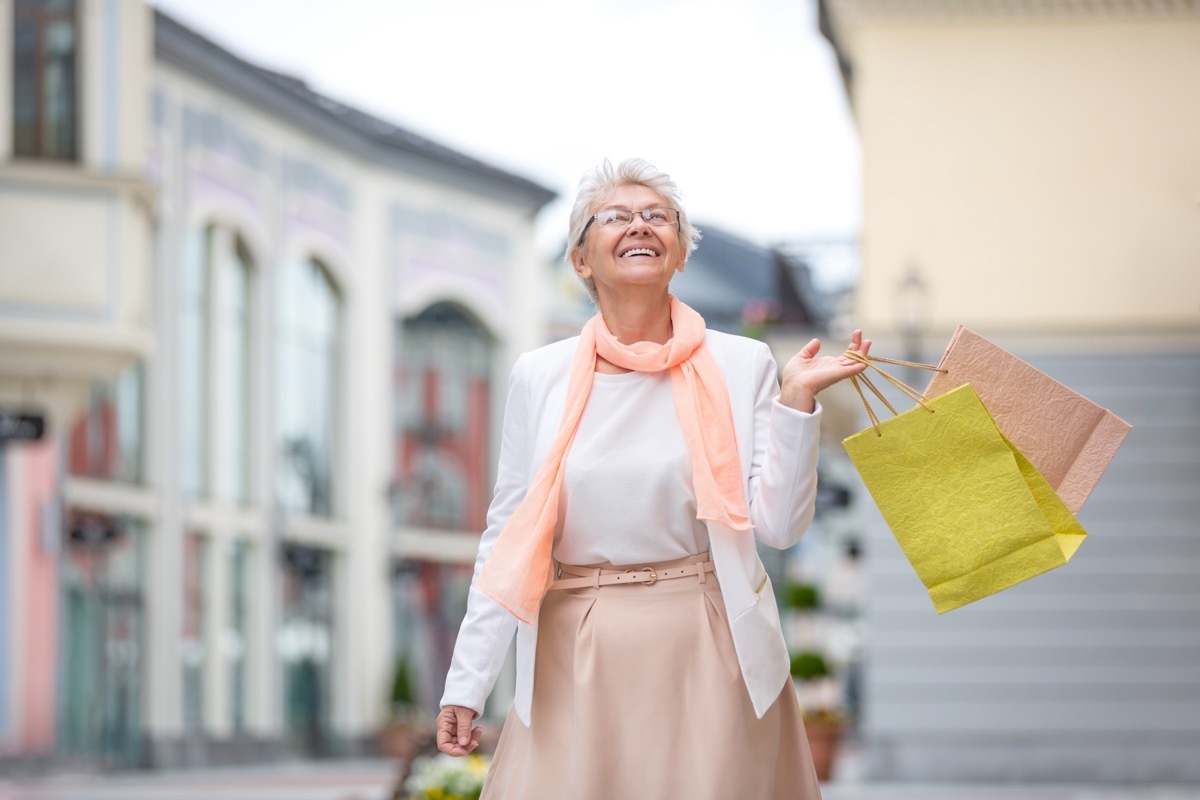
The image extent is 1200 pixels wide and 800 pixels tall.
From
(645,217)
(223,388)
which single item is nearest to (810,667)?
(223,388)

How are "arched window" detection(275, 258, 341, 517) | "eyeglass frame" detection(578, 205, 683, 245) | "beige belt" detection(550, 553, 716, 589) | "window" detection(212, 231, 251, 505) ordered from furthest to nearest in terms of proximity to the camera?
"arched window" detection(275, 258, 341, 517)
"window" detection(212, 231, 251, 505)
"eyeglass frame" detection(578, 205, 683, 245)
"beige belt" detection(550, 553, 716, 589)

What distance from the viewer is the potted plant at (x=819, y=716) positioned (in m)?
15.6

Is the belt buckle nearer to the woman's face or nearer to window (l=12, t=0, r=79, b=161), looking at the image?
the woman's face

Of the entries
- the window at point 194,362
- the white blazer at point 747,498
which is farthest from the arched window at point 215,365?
the white blazer at point 747,498

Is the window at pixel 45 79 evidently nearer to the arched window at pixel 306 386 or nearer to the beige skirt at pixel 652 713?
the arched window at pixel 306 386

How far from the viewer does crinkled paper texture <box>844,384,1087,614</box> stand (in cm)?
339

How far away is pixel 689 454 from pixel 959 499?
0.47 m

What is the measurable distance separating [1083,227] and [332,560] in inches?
602

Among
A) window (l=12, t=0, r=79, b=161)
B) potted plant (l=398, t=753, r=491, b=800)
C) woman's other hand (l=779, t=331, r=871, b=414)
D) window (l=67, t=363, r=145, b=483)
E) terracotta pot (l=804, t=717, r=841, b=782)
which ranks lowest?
terracotta pot (l=804, t=717, r=841, b=782)

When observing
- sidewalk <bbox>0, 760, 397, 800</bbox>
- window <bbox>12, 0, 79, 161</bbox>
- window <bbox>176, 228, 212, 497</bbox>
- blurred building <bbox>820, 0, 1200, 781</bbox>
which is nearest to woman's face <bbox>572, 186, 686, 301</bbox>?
sidewalk <bbox>0, 760, 397, 800</bbox>

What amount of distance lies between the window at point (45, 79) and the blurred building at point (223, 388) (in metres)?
0.03

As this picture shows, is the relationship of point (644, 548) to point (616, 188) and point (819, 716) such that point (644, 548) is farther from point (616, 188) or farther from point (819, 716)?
point (819, 716)

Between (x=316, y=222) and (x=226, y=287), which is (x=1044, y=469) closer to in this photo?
(x=226, y=287)

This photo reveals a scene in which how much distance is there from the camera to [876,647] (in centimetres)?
1511
